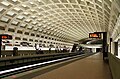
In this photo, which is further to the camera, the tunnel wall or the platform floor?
the platform floor

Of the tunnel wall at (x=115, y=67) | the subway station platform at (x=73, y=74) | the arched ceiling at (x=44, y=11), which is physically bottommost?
the subway station platform at (x=73, y=74)

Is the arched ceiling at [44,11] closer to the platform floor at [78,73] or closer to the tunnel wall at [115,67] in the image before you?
the platform floor at [78,73]

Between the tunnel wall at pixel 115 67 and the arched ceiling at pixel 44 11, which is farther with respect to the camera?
the arched ceiling at pixel 44 11

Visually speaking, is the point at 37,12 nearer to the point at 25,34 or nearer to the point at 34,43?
the point at 25,34

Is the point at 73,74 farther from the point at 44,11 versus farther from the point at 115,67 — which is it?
the point at 44,11

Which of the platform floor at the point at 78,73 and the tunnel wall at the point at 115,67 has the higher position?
the tunnel wall at the point at 115,67

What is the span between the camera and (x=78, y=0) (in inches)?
1201

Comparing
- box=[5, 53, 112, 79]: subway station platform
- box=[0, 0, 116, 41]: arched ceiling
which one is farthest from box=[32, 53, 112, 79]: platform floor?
box=[0, 0, 116, 41]: arched ceiling

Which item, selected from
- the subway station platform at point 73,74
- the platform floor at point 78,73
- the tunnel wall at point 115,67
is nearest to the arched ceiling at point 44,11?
the platform floor at point 78,73

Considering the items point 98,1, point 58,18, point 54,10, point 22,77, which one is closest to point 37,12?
point 54,10

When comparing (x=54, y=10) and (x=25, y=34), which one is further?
(x=25, y=34)

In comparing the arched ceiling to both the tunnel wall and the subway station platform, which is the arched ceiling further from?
the tunnel wall

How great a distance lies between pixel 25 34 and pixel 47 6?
13.0 meters

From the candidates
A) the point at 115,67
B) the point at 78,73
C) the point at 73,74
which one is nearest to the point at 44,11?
the point at 78,73
